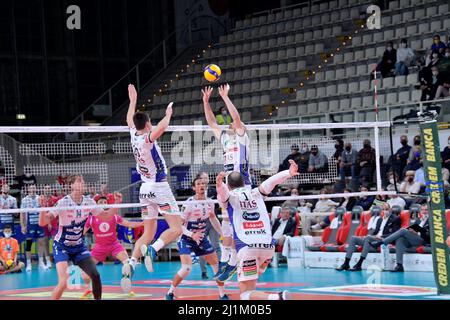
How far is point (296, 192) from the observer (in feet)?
68.4

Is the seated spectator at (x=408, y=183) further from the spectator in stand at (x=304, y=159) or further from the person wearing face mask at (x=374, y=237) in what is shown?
the spectator in stand at (x=304, y=159)

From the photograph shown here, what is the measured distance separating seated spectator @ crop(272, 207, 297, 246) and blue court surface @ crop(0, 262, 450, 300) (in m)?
0.69

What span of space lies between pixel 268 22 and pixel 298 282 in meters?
19.4

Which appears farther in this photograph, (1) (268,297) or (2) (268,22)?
(2) (268,22)

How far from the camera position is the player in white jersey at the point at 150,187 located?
41.6 ft

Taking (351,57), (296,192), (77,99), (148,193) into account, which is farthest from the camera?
(77,99)

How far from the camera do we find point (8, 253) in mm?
22656

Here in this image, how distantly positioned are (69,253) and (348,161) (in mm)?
9007

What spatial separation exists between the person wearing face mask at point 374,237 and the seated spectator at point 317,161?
5.74 ft

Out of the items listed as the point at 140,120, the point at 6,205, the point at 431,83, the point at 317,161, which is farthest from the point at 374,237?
the point at 6,205

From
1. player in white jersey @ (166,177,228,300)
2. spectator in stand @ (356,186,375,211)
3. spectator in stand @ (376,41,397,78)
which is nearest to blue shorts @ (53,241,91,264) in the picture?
player in white jersey @ (166,177,228,300)

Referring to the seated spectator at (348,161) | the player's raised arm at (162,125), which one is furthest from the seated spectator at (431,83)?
the player's raised arm at (162,125)
